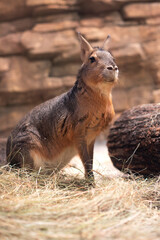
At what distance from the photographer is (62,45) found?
9172 mm

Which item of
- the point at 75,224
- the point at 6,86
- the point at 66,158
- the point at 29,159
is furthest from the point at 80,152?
the point at 6,86

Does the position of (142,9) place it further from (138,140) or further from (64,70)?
(138,140)

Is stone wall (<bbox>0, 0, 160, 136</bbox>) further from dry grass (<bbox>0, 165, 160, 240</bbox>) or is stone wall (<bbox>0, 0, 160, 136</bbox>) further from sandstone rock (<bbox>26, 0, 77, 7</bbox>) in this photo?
dry grass (<bbox>0, 165, 160, 240</bbox>)

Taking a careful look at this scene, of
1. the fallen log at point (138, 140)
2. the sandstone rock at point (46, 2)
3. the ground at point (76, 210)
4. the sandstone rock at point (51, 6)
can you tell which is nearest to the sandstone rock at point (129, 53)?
the sandstone rock at point (51, 6)

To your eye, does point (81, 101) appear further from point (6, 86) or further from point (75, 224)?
point (6, 86)

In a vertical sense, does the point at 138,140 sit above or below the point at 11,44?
below

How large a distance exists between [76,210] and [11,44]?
7510mm

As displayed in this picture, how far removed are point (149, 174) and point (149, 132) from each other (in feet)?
2.01

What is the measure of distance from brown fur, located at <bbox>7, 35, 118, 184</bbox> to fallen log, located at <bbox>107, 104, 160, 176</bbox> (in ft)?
1.72

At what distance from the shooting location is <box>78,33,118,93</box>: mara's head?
145 inches

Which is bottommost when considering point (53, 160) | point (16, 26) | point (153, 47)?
point (53, 160)

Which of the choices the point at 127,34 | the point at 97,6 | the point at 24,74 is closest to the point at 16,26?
the point at 24,74

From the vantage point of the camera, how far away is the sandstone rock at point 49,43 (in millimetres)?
9016

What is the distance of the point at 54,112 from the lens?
4270 mm
